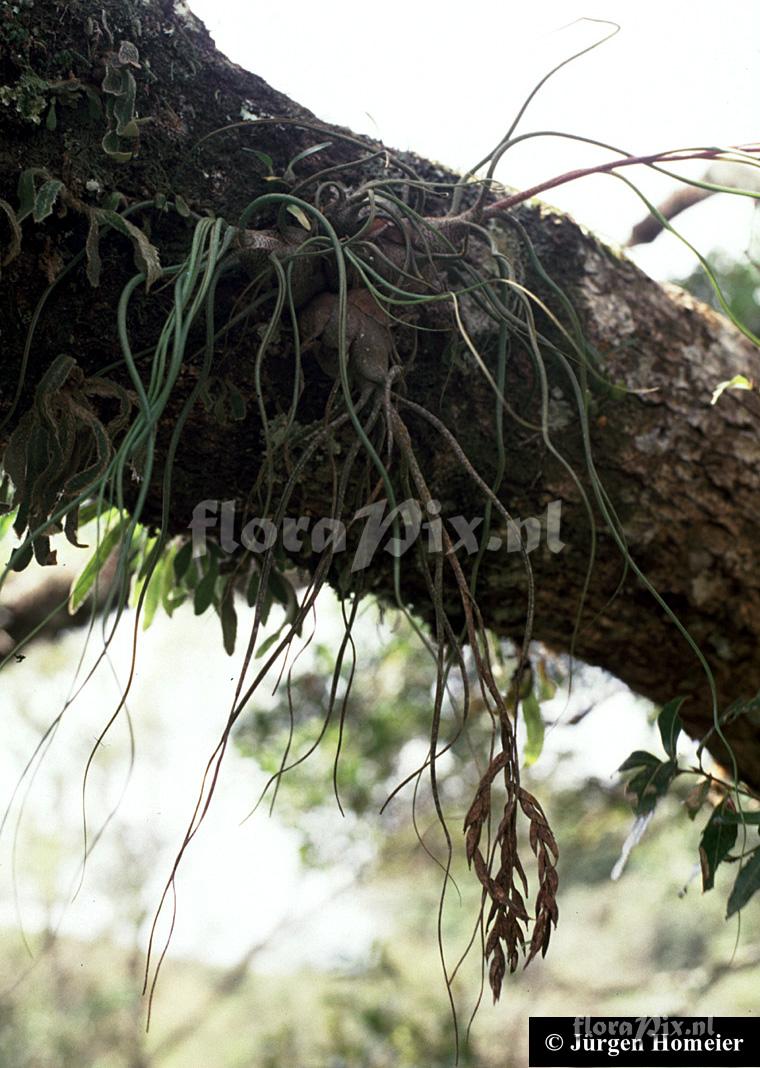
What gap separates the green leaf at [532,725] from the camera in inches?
45.5

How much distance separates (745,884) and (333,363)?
0.56 metres

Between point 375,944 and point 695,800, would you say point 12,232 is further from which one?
point 375,944

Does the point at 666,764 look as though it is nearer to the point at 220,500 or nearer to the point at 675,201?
the point at 220,500

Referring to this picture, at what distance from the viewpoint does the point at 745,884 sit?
0.79 meters

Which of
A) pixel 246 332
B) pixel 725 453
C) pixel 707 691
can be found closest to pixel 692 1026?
pixel 707 691

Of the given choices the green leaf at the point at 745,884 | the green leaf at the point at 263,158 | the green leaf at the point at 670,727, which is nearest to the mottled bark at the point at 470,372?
the green leaf at the point at 263,158

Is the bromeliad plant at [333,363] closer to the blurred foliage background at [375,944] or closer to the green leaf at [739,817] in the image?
the green leaf at [739,817]

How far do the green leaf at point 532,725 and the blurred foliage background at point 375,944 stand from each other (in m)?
1.13

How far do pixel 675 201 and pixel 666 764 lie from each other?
Answer: 37.3 inches

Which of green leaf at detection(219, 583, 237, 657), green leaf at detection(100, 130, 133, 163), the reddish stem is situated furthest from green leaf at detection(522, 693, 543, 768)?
green leaf at detection(100, 130, 133, 163)

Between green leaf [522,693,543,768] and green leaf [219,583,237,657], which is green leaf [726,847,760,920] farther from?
green leaf [219,583,237,657]

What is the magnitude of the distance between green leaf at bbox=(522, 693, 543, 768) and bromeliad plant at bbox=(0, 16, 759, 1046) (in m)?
0.48

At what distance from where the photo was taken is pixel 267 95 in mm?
713

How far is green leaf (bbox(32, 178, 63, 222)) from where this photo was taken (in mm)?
566
